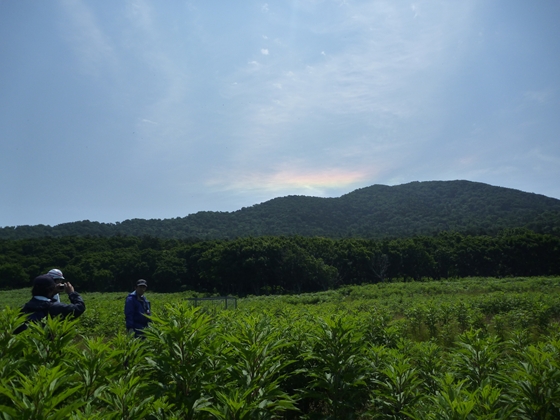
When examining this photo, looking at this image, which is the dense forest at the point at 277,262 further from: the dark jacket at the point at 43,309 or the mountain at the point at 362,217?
the dark jacket at the point at 43,309

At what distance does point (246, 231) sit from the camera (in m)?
102

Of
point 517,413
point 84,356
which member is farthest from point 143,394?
point 517,413

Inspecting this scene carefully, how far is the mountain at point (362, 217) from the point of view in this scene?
10044 centimetres

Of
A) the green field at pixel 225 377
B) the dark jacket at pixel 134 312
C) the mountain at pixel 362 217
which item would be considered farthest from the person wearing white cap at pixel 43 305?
the mountain at pixel 362 217

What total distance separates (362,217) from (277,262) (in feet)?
247

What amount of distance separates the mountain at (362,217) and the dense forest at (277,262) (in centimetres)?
3619

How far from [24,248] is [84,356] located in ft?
→ 246

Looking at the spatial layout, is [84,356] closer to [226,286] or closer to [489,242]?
[226,286]

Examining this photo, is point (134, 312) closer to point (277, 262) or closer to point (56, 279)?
point (56, 279)

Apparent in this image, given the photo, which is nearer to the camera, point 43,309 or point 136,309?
point 43,309

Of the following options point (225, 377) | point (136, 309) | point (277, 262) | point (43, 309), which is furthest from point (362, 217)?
→ point (225, 377)

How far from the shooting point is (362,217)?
118938mm

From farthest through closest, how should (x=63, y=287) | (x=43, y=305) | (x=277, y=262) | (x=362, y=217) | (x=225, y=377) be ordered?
1. (x=362, y=217)
2. (x=277, y=262)
3. (x=63, y=287)
4. (x=43, y=305)
5. (x=225, y=377)

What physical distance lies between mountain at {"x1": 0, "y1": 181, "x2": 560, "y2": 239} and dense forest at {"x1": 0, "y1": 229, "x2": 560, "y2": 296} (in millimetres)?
36188
